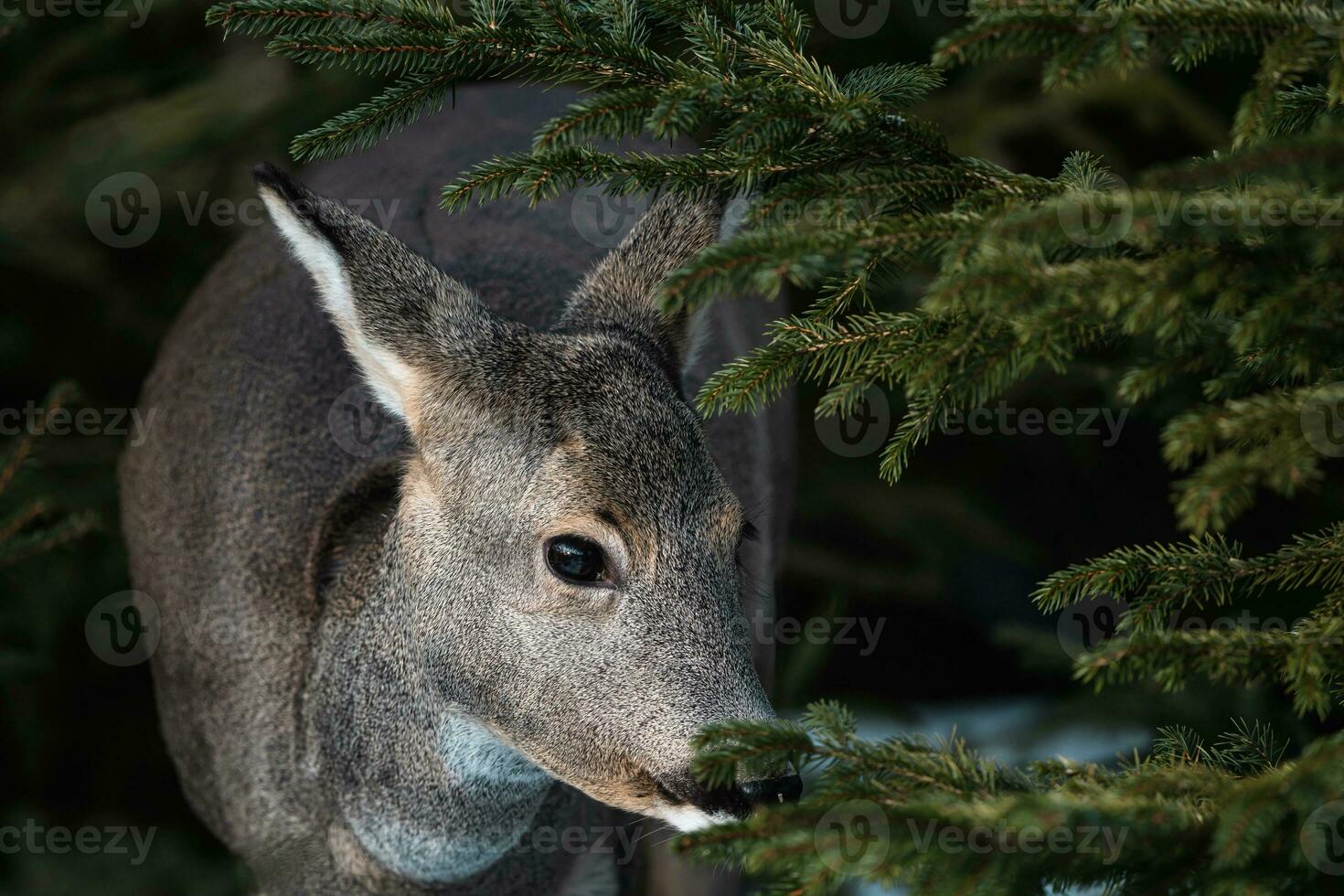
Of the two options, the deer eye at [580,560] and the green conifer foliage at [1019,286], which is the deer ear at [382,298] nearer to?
the green conifer foliage at [1019,286]

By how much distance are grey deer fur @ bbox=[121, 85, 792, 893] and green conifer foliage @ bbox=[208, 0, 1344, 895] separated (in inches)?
17.8

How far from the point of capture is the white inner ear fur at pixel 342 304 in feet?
9.27

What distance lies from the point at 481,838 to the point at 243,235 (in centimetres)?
267

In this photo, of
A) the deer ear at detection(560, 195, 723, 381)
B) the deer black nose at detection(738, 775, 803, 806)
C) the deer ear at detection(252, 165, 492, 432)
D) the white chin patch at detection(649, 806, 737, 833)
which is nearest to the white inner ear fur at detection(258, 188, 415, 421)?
the deer ear at detection(252, 165, 492, 432)

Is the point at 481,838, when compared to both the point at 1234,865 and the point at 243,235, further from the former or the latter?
the point at 243,235

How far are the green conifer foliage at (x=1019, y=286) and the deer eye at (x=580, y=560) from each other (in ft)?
1.81

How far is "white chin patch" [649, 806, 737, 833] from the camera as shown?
7.94 ft

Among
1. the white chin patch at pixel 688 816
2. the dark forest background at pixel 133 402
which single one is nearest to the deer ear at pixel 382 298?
the white chin patch at pixel 688 816

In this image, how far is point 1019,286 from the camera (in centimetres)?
171

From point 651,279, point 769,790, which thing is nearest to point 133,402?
point 651,279

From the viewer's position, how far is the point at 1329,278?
5.78 feet

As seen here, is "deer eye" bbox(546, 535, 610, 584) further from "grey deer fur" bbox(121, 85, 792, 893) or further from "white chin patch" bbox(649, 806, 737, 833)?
"white chin patch" bbox(649, 806, 737, 833)

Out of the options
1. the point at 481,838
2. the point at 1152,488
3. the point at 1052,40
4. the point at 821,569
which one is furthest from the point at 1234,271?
the point at 1152,488

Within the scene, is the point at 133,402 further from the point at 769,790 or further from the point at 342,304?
the point at 769,790
